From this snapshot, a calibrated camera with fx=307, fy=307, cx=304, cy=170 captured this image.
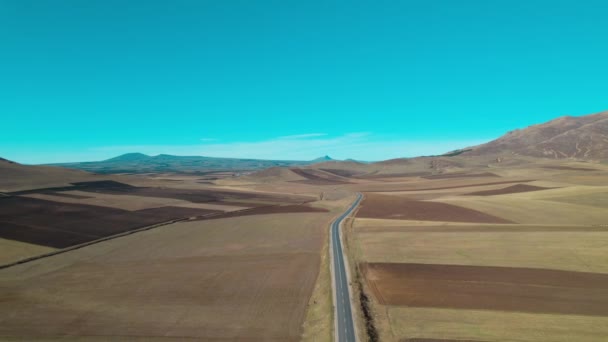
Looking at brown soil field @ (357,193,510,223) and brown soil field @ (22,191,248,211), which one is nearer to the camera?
brown soil field @ (357,193,510,223)

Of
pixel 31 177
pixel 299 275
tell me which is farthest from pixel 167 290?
pixel 31 177

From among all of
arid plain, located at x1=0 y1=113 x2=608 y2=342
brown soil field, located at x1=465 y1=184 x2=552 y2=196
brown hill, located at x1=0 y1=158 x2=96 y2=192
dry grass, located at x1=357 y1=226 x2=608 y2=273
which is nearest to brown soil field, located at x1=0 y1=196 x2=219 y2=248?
arid plain, located at x1=0 y1=113 x2=608 y2=342

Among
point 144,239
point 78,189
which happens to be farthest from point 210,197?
point 144,239

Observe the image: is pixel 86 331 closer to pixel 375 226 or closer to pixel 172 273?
pixel 172 273

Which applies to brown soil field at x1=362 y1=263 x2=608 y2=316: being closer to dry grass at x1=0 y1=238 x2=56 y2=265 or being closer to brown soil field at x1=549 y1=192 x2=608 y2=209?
dry grass at x1=0 y1=238 x2=56 y2=265

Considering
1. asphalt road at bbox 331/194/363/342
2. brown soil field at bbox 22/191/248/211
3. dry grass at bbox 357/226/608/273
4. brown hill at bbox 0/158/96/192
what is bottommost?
asphalt road at bbox 331/194/363/342

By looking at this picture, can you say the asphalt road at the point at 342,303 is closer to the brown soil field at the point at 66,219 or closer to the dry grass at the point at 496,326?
the dry grass at the point at 496,326

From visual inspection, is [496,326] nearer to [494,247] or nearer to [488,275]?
[488,275]
